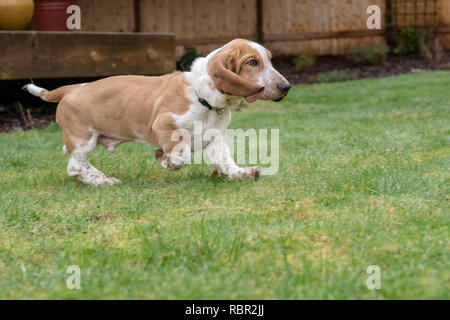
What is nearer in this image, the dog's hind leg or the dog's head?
the dog's head

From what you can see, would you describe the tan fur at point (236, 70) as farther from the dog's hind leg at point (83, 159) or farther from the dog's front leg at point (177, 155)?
the dog's hind leg at point (83, 159)

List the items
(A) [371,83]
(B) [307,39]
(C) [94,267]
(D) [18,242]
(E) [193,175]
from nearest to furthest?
(C) [94,267], (D) [18,242], (E) [193,175], (A) [371,83], (B) [307,39]

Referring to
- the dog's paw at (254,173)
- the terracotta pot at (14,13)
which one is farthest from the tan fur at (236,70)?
the terracotta pot at (14,13)

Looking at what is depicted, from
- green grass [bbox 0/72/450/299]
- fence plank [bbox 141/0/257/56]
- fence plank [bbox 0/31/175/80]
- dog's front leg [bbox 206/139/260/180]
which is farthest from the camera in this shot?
fence plank [bbox 141/0/257/56]

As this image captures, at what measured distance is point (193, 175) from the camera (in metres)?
5.47

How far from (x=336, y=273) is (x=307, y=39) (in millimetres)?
16701

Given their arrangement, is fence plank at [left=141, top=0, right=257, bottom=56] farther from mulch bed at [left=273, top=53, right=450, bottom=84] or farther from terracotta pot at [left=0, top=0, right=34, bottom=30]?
terracotta pot at [left=0, top=0, right=34, bottom=30]

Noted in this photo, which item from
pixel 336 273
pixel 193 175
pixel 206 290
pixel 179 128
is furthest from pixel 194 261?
pixel 193 175

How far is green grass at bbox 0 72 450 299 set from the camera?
2.79 metres

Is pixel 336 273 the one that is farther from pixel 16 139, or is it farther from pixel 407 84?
pixel 407 84

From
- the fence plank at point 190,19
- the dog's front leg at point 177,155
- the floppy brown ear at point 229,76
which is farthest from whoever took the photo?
the fence plank at point 190,19

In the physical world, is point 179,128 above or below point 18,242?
above

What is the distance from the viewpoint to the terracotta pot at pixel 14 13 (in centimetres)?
993

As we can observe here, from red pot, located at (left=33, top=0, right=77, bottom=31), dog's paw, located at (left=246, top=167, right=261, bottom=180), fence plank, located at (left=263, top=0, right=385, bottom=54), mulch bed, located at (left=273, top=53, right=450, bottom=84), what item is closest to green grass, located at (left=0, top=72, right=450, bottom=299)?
dog's paw, located at (left=246, top=167, right=261, bottom=180)
